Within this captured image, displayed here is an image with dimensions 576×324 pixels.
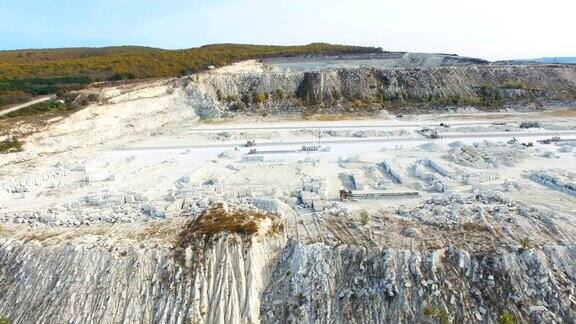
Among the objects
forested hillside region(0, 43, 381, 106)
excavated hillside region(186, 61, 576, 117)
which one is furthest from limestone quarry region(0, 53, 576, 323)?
forested hillside region(0, 43, 381, 106)

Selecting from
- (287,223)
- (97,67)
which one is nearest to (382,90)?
(287,223)

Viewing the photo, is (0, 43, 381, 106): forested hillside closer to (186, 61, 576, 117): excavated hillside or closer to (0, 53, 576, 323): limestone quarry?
(0, 53, 576, 323): limestone quarry

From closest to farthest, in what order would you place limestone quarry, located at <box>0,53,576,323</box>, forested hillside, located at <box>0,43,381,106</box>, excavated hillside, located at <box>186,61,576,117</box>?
limestone quarry, located at <box>0,53,576,323</box> < forested hillside, located at <box>0,43,381,106</box> < excavated hillside, located at <box>186,61,576,117</box>

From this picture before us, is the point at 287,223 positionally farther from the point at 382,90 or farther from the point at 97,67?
the point at 97,67

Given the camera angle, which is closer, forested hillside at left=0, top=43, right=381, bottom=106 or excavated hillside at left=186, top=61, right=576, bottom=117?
forested hillside at left=0, top=43, right=381, bottom=106

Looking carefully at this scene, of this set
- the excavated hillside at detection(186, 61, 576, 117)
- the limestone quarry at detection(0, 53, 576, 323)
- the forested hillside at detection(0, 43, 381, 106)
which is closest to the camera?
the limestone quarry at detection(0, 53, 576, 323)

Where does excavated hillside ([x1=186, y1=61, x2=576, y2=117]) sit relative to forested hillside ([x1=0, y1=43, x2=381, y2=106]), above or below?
below

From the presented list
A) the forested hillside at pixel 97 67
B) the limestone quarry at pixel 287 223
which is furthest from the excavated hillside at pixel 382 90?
the forested hillside at pixel 97 67
